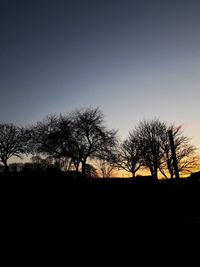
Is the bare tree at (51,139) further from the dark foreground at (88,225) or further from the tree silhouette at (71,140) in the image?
the dark foreground at (88,225)

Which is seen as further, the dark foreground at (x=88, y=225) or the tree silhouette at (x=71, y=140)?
the tree silhouette at (x=71, y=140)

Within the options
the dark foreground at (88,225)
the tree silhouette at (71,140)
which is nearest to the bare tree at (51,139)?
the tree silhouette at (71,140)

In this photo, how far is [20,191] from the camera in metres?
9.57

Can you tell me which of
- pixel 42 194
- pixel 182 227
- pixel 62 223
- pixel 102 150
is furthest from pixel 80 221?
pixel 102 150

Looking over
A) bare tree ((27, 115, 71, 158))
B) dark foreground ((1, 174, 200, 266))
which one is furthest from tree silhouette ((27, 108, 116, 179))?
dark foreground ((1, 174, 200, 266))

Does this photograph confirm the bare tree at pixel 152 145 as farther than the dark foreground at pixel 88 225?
Yes

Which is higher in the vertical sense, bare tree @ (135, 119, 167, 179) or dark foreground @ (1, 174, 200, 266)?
bare tree @ (135, 119, 167, 179)

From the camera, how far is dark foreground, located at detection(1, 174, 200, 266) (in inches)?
309

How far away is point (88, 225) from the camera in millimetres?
10750

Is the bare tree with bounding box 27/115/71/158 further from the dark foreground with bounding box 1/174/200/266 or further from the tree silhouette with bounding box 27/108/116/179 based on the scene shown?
the dark foreground with bounding box 1/174/200/266

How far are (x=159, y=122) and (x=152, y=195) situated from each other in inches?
1191

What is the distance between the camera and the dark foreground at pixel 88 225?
25.8ft

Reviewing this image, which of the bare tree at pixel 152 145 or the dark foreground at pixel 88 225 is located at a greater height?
the bare tree at pixel 152 145

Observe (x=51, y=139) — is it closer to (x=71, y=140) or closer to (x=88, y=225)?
(x=71, y=140)
